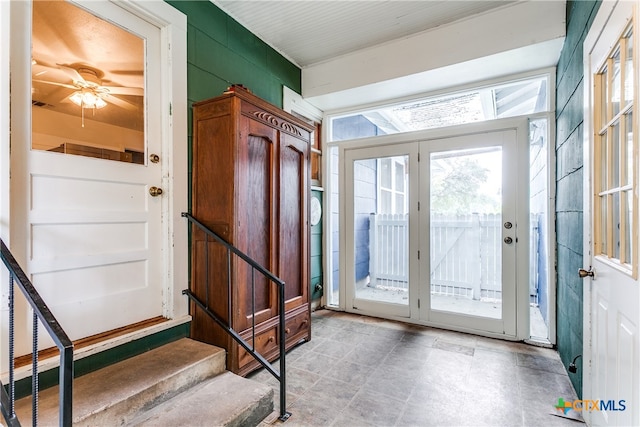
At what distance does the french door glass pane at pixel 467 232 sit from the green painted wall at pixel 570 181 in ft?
1.65

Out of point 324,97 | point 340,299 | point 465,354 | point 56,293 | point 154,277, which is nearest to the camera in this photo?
point 56,293

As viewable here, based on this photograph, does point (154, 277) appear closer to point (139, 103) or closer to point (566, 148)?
point (139, 103)

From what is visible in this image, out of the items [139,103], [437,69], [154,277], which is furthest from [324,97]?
[154,277]

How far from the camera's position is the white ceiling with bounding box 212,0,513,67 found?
2.50 m

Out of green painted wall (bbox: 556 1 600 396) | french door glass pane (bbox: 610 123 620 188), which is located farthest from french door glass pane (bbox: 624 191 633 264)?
green painted wall (bbox: 556 1 600 396)

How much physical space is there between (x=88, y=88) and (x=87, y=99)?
0.07m

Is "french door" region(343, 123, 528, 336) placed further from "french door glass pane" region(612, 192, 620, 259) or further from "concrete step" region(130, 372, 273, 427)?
"concrete step" region(130, 372, 273, 427)

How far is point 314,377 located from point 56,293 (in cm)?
166

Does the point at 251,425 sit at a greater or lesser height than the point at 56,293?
lesser

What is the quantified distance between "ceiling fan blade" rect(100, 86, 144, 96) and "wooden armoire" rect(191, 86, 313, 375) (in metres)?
0.35

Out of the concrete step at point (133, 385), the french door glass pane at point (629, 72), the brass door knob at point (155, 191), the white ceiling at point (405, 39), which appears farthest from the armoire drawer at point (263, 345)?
the white ceiling at point (405, 39)

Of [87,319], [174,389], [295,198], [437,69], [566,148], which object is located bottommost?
[174,389]

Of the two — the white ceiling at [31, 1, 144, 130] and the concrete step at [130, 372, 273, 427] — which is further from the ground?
the white ceiling at [31, 1, 144, 130]

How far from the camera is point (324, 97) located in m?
3.46
